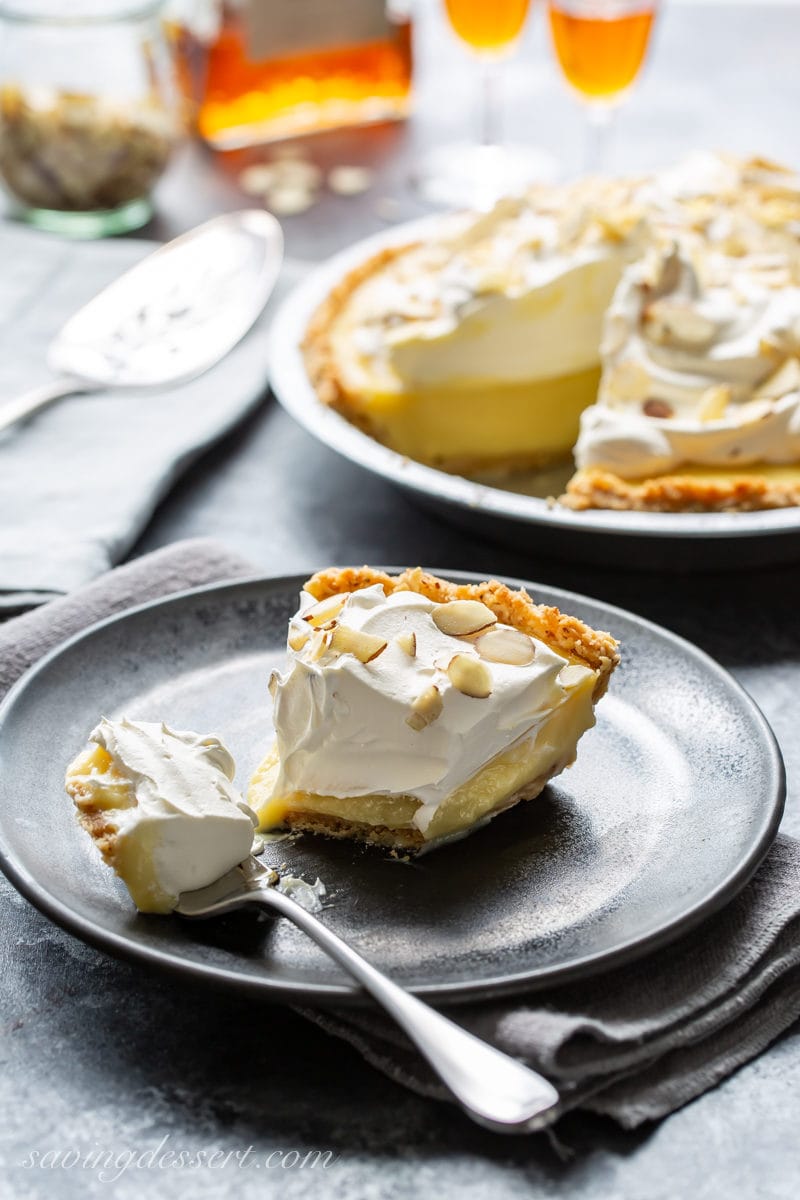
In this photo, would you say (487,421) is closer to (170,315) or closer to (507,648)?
(170,315)

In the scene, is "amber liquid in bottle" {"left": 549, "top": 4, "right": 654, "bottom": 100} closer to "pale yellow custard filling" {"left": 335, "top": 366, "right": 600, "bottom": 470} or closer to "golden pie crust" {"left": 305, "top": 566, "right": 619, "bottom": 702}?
"pale yellow custard filling" {"left": 335, "top": 366, "right": 600, "bottom": 470}

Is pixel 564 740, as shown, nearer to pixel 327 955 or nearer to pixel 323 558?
pixel 327 955

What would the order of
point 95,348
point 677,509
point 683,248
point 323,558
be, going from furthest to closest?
point 95,348 → point 683,248 → point 323,558 → point 677,509

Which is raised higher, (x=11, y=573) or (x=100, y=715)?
(x=100, y=715)

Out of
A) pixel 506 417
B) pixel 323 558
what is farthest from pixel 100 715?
pixel 506 417

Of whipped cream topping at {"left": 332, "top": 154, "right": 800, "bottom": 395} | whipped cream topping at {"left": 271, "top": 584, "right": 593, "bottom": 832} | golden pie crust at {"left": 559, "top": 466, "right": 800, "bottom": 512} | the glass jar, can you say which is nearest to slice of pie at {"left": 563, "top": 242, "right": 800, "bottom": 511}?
golden pie crust at {"left": 559, "top": 466, "right": 800, "bottom": 512}

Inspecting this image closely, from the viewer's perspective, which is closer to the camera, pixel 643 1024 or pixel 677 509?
pixel 643 1024

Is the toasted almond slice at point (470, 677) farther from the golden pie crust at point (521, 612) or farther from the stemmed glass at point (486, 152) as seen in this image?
the stemmed glass at point (486, 152)
